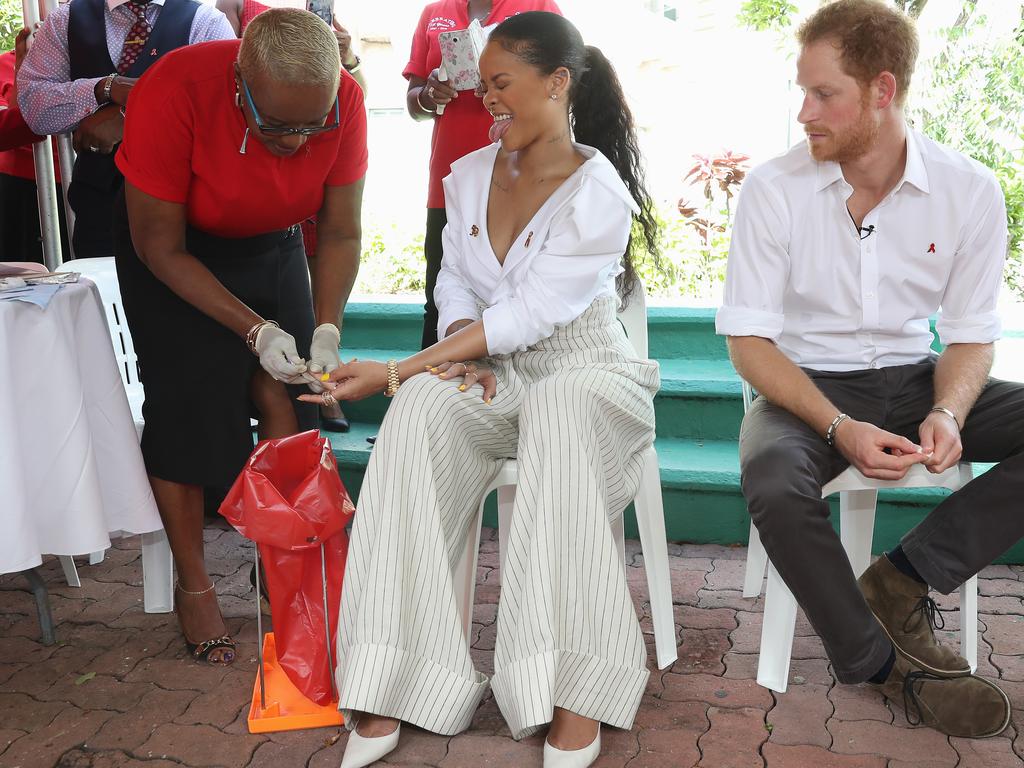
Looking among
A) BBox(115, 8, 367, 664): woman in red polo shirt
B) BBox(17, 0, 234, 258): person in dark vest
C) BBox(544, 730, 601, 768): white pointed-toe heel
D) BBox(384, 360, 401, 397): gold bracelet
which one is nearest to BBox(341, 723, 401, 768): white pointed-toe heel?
BBox(544, 730, 601, 768): white pointed-toe heel

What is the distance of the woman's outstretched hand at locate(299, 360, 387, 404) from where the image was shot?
2129 millimetres

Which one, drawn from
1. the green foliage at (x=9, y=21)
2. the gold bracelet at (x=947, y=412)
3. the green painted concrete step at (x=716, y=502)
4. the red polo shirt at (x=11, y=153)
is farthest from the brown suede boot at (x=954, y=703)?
the green foliage at (x=9, y=21)

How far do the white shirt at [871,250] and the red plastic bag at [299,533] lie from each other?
0.96 m

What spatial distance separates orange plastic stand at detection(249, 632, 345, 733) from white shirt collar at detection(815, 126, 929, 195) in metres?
1.56

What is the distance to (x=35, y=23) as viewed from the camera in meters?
3.47

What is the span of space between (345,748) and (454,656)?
0.92 ft

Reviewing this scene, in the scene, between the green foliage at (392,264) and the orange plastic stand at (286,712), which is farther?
the green foliage at (392,264)

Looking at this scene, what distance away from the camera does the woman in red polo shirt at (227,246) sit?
6.64 feet

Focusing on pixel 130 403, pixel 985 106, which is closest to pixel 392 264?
pixel 130 403

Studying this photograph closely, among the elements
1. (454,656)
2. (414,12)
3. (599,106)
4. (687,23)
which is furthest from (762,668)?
(687,23)

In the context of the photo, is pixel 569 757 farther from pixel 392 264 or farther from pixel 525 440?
pixel 392 264

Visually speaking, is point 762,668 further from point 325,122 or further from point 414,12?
point 414,12

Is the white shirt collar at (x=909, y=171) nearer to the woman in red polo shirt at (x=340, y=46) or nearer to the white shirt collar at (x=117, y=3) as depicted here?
the woman in red polo shirt at (x=340, y=46)

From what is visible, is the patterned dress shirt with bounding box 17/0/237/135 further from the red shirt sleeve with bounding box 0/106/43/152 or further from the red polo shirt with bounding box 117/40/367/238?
the red polo shirt with bounding box 117/40/367/238
